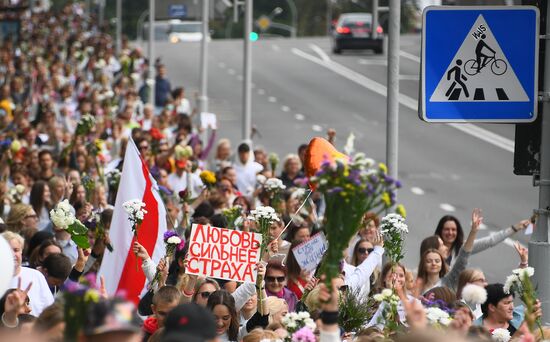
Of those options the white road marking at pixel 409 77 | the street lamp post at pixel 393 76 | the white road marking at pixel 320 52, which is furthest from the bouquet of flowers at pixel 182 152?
the white road marking at pixel 320 52

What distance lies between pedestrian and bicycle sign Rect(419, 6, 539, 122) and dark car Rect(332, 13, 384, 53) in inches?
1763

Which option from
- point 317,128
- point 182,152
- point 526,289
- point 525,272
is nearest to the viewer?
point 526,289

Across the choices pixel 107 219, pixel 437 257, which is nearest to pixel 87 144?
pixel 107 219

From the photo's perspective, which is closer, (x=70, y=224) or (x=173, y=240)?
(x=173, y=240)

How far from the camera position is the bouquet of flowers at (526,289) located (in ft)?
24.2

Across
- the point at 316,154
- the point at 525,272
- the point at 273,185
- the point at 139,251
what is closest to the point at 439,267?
the point at 316,154

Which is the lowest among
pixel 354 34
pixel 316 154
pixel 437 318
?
pixel 354 34

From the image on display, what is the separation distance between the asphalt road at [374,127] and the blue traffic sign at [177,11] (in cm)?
302

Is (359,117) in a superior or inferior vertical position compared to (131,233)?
inferior

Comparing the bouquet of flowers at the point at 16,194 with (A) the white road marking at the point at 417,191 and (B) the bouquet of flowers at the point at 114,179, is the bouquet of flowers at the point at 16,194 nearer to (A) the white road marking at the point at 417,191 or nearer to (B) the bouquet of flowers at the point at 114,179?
(B) the bouquet of flowers at the point at 114,179

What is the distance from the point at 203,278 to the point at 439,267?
7.66 feet

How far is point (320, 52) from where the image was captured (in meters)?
58.2

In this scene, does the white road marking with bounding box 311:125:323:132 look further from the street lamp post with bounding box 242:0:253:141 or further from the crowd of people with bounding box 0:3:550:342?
the street lamp post with bounding box 242:0:253:141

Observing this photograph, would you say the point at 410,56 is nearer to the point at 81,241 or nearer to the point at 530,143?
the point at 81,241
